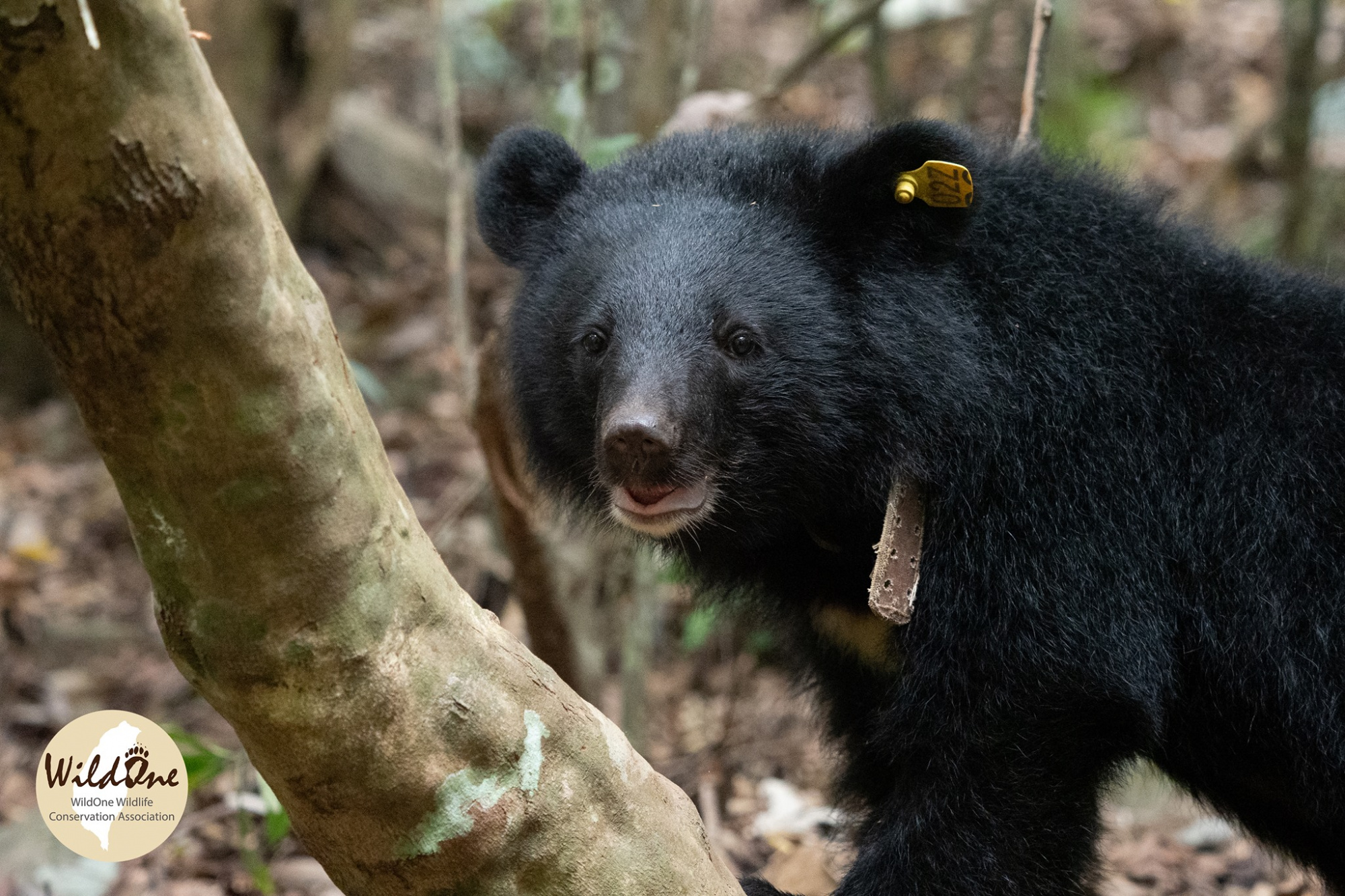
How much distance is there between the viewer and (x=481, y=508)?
782 cm

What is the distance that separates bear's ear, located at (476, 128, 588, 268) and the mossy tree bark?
73.6 inches

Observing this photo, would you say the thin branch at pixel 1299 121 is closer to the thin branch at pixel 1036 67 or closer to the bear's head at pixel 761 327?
the thin branch at pixel 1036 67

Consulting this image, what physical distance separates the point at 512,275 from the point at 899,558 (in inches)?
149

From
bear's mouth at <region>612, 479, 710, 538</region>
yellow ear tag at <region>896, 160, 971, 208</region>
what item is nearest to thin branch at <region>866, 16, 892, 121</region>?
yellow ear tag at <region>896, 160, 971, 208</region>

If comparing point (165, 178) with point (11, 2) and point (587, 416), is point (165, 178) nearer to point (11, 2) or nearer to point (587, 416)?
point (11, 2)

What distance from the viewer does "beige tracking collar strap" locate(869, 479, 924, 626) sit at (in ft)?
10.7

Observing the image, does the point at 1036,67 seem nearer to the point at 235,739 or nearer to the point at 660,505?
the point at 660,505

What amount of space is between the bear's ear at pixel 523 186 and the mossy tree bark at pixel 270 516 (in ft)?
6.13

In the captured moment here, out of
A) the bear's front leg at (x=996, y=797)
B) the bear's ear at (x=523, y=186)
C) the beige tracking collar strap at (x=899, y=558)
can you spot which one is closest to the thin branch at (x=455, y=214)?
the bear's ear at (x=523, y=186)

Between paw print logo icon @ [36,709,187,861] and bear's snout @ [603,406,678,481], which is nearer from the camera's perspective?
paw print logo icon @ [36,709,187,861]

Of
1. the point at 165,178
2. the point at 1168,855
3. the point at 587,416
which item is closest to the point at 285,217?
the point at 587,416

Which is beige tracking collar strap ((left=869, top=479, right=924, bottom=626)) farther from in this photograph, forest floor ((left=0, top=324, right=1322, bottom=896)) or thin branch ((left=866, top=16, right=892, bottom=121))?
thin branch ((left=866, top=16, right=892, bottom=121))

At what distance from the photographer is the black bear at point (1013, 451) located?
3252 mm

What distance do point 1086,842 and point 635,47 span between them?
14.4 feet
